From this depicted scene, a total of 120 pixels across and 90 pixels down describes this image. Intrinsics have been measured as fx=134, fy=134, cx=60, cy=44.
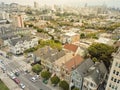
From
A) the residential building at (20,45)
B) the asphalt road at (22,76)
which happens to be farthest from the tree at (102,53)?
the residential building at (20,45)

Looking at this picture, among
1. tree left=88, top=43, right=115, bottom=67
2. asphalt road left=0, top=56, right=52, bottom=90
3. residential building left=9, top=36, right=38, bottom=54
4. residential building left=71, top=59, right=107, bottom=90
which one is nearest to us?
residential building left=71, top=59, right=107, bottom=90

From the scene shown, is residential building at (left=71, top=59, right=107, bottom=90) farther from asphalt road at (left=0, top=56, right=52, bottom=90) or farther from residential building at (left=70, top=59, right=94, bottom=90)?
asphalt road at (left=0, top=56, right=52, bottom=90)

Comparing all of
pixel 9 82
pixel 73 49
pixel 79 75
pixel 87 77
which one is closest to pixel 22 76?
pixel 9 82

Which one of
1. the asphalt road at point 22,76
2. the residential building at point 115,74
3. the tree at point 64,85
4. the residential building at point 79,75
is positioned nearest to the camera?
the residential building at point 115,74

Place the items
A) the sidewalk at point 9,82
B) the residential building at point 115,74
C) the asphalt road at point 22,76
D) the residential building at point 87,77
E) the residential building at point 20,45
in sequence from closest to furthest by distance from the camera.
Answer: the residential building at point 115,74 → the residential building at point 87,77 → the sidewalk at point 9,82 → the asphalt road at point 22,76 → the residential building at point 20,45

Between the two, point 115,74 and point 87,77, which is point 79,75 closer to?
point 87,77

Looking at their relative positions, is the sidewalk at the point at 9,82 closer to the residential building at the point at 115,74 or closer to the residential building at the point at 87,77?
the residential building at the point at 87,77

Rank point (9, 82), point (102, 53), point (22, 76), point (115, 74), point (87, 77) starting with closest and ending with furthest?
point (115, 74), point (87, 77), point (9, 82), point (22, 76), point (102, 53)

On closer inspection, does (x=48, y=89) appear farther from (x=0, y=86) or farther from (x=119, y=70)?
(x=119, y=70)

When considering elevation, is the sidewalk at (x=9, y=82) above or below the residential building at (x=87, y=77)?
below

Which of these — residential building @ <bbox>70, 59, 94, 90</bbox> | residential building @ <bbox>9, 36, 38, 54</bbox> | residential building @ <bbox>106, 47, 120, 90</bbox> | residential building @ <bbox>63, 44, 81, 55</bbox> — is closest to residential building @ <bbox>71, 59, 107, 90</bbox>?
residential building @ <bbox>70, 59, 94, 90</bbox>

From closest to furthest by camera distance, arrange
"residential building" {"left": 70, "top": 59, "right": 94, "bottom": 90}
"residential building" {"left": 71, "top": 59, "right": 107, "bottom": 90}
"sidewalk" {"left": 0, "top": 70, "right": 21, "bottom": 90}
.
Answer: "residential building" {"left": 71, "top": 59, "right": 107, "bottom": 90} < "residential building" {"left": 70, "top": 59, "right": 94, "bottom": 90} < "sidewalk" {"left": 0, "top": 70, "right": 21, "bottom": 90}
